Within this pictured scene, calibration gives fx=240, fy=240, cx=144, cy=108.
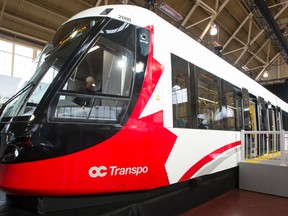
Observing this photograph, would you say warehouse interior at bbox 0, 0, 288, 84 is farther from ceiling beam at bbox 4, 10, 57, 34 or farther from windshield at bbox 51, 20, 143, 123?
windshield at bbox 51, 20, 143, 123

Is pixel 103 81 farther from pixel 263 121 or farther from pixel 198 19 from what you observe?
pixel 198 19

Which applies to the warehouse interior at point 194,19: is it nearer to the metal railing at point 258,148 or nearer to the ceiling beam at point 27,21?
the ceiling beam at point 27,21

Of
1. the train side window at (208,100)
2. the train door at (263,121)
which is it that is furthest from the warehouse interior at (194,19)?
the train door at (263,121)

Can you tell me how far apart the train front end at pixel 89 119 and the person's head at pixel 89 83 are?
0.02 meters

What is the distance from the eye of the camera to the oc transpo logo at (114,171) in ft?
6.78

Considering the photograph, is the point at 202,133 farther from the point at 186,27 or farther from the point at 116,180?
the point at 186,27

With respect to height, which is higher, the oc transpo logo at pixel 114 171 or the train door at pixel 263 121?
the train door at pixel 263 121

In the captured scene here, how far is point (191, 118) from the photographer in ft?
10.3

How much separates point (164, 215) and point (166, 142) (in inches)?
34.6

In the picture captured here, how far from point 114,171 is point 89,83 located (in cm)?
84

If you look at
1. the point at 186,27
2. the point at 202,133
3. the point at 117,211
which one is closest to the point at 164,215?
the point at 117,211

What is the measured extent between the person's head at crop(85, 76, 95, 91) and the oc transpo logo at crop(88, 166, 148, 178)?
71 centimetres

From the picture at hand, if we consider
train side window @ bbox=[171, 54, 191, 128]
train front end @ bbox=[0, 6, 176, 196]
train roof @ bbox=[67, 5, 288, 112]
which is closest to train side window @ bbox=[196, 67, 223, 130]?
train roof @ bbox=[67, 5, 288, 112]

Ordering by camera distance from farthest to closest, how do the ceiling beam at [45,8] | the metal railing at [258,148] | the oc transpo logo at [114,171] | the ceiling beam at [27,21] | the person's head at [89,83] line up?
the ceiling beam at [27,21] < the ceiling beam at [45,8] < the metal railing at [258,148] < the person's head at [89,83] < the oc transpo logo at [114,171]
